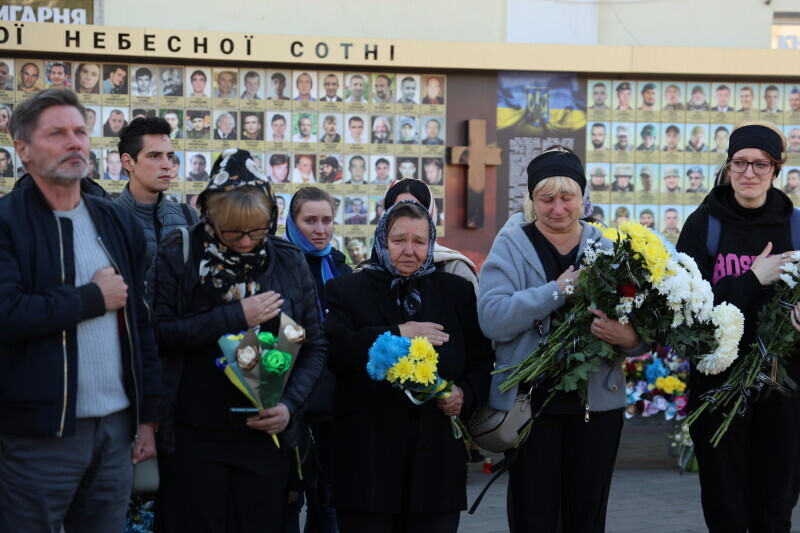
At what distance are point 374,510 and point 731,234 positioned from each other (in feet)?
6.56

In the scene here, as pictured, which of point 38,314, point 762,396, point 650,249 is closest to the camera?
point 38,314

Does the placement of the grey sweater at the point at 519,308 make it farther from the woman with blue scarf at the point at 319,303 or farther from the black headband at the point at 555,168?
the woman with blue scarf at the point at 319,303

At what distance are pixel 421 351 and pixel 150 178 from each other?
187 cm

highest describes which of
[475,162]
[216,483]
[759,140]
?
[475,162]

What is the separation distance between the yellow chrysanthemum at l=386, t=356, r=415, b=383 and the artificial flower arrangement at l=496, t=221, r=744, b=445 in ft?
1.83

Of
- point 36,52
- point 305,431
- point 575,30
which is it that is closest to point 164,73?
point 36,52

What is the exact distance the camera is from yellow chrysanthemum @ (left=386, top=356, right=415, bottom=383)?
144 inches

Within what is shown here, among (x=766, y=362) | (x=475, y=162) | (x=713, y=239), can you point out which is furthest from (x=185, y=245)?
(x=475, y=162)

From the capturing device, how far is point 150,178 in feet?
15.8

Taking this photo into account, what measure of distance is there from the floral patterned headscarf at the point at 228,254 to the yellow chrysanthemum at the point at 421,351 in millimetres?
626

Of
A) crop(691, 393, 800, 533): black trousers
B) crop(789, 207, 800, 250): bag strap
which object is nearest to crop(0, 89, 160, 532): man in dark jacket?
crop(691, 393, 800, 533): black trousers

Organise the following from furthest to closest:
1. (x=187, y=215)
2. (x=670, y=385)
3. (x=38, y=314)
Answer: (x=670, y=385) → (x=187, y=215) → (x=38, y=314)

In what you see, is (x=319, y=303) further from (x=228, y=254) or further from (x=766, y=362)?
(x=766, y=362)

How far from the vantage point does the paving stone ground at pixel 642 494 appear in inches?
237
